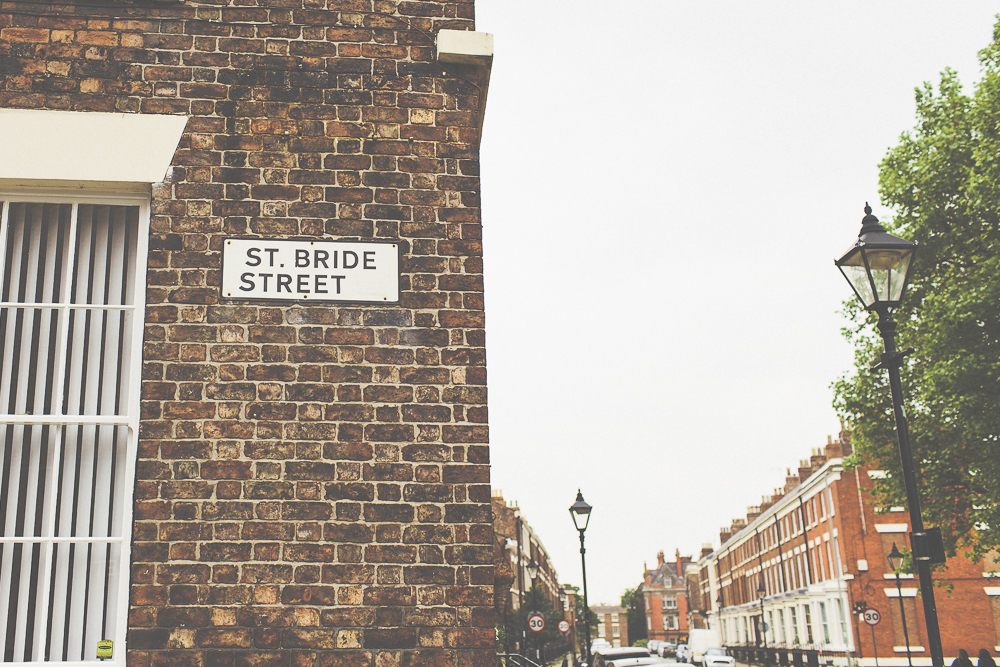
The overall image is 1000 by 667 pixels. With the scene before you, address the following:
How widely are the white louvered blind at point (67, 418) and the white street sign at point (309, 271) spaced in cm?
55

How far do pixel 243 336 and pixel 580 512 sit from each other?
14.8 meters

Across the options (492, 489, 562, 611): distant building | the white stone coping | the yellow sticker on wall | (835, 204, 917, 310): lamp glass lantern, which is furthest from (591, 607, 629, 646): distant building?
the white stone coping

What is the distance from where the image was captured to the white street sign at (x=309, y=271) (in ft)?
14.3

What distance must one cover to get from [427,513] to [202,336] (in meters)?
1.50

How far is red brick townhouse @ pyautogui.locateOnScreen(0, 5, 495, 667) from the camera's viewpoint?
3969 millimetres

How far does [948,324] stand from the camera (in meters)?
16.6

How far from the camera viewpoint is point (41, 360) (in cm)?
429

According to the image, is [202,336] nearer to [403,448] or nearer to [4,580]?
[403,448]

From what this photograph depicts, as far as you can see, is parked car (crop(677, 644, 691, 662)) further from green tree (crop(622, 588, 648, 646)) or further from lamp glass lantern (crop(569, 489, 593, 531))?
green tree (crop(622, 588, 648, 646))

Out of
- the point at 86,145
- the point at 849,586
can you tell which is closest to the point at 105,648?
the point at 86,145

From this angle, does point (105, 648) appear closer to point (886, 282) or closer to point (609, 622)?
→ point (886, 282)

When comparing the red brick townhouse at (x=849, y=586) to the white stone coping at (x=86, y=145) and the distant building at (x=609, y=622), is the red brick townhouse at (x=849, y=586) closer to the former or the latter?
the white stone coping at (x=86, y=145)

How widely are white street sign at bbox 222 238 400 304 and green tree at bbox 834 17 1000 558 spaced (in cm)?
1497

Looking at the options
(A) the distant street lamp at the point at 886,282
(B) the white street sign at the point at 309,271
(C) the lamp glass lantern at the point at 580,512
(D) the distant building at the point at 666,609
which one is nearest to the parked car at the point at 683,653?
(C) the lamp glass lantern at the point at 580,512
